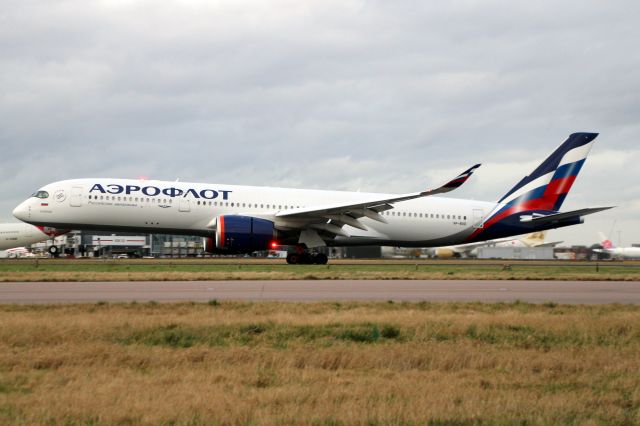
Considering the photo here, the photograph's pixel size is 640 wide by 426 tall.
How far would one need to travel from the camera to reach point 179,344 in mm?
11766

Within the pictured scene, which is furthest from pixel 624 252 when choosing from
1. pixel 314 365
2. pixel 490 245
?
pixel 314 365

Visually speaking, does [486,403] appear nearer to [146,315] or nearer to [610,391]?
[610,391]

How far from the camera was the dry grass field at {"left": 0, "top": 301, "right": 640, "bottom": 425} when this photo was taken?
739 cm

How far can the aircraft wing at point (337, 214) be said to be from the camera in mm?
34781

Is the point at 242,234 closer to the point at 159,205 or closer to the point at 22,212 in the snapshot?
the point at 159,205

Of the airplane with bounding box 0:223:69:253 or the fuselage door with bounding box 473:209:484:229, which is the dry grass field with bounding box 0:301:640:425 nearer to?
the fuselage door with bounding box 473:209:484:229

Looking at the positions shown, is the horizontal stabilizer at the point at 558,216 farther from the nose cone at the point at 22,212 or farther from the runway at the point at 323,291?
the nose cone at the point at 22,212

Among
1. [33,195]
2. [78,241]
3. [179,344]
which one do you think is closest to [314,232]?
[33,195]

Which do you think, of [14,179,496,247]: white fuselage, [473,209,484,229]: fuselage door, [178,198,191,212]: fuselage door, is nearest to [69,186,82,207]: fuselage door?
[14,179,496,247]: white fuselage

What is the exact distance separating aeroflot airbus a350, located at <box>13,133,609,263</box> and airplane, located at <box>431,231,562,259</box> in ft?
152

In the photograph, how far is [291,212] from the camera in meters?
35.8

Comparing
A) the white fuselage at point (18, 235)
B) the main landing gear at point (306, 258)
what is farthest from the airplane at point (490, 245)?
the main landing gear at point (306, 258)

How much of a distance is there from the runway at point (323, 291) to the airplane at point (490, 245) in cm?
6355

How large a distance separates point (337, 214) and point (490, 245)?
6186 cm
